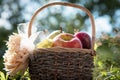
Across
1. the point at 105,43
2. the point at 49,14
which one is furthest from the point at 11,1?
the point at 105,43

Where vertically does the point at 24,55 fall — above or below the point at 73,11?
below

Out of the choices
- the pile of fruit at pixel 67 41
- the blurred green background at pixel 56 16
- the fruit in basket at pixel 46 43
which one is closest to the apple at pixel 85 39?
the pile of fruit at pixel 67 41

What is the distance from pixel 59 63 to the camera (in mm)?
1482

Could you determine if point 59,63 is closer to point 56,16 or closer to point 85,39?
point 85,39

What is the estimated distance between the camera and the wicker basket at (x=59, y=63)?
148 centimetres

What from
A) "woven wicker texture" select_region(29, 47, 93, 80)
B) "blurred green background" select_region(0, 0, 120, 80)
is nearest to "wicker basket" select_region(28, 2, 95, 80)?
"woven wicker texture" select_region(29, 47, 93, 80)

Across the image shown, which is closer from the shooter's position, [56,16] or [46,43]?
[46,43]

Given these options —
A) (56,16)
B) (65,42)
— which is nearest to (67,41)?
(65,42)

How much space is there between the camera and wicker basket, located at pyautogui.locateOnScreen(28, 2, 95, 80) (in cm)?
148

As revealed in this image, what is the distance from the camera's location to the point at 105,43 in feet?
7.66

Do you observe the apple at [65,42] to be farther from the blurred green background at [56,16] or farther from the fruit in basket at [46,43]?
the blurred green background at [56,16]

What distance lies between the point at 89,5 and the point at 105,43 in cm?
572

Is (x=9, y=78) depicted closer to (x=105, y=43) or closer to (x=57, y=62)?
(x=57, y=62)

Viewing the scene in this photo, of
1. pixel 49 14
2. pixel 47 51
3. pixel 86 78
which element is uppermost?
pixel 49 14
